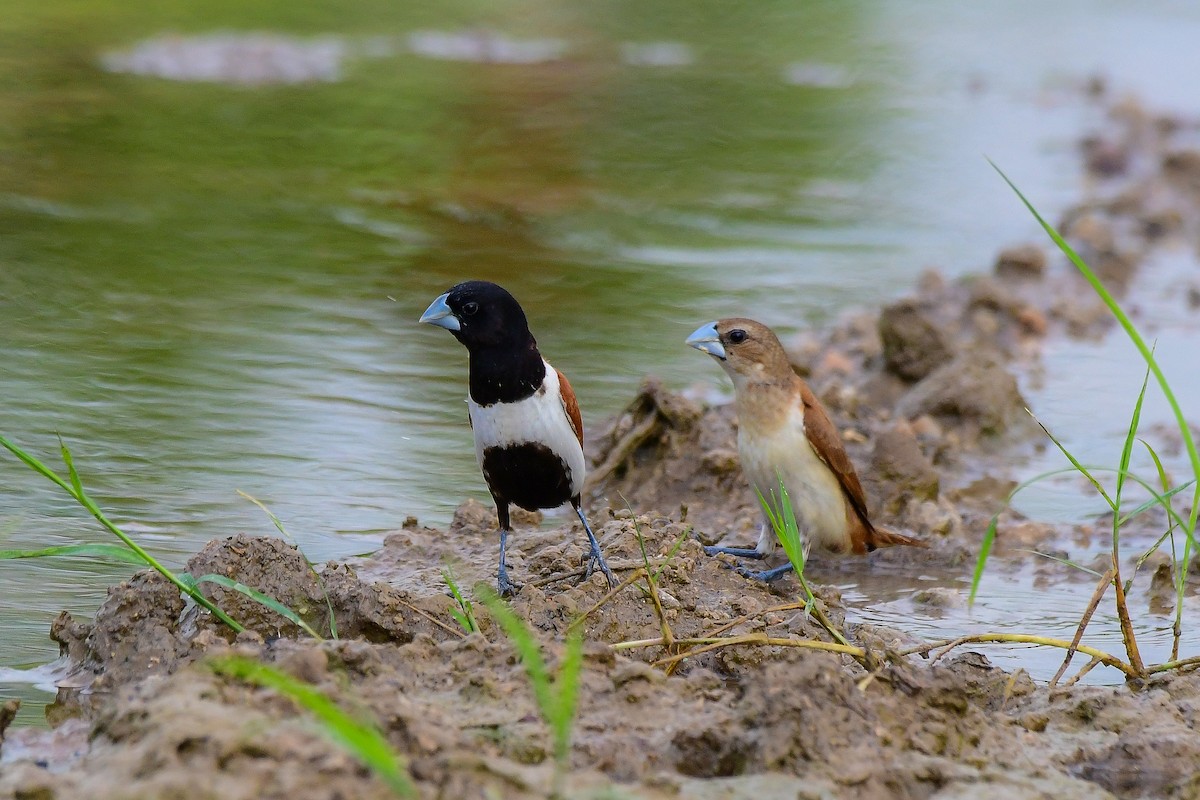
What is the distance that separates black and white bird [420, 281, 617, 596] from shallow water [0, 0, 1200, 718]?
1063 mm

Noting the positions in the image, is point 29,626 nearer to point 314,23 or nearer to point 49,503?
point 49,503

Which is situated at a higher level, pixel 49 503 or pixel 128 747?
pixel 128 747

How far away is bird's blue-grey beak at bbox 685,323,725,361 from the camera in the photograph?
19.4 ft

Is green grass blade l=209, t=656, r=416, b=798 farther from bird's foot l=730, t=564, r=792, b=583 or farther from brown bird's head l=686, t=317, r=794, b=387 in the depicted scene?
brown bird's head l=686, t=317, r=794, b=387

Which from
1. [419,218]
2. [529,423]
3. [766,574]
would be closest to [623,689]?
[529,423]

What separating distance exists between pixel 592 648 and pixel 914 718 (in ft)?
2.42

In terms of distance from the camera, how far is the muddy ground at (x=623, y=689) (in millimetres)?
2783

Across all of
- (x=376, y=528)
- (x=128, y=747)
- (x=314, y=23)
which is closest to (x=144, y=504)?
(x=376, y=528)

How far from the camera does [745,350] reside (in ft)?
19.2

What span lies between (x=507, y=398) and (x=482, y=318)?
0.25m

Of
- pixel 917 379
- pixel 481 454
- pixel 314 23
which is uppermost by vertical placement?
pixel 314 23

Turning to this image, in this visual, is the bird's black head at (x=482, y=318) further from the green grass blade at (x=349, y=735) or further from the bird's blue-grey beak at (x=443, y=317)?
the green grass blade at (x=349, y=735)

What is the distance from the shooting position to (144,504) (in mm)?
5617

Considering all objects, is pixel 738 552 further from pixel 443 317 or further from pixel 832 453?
pixel 443 317
